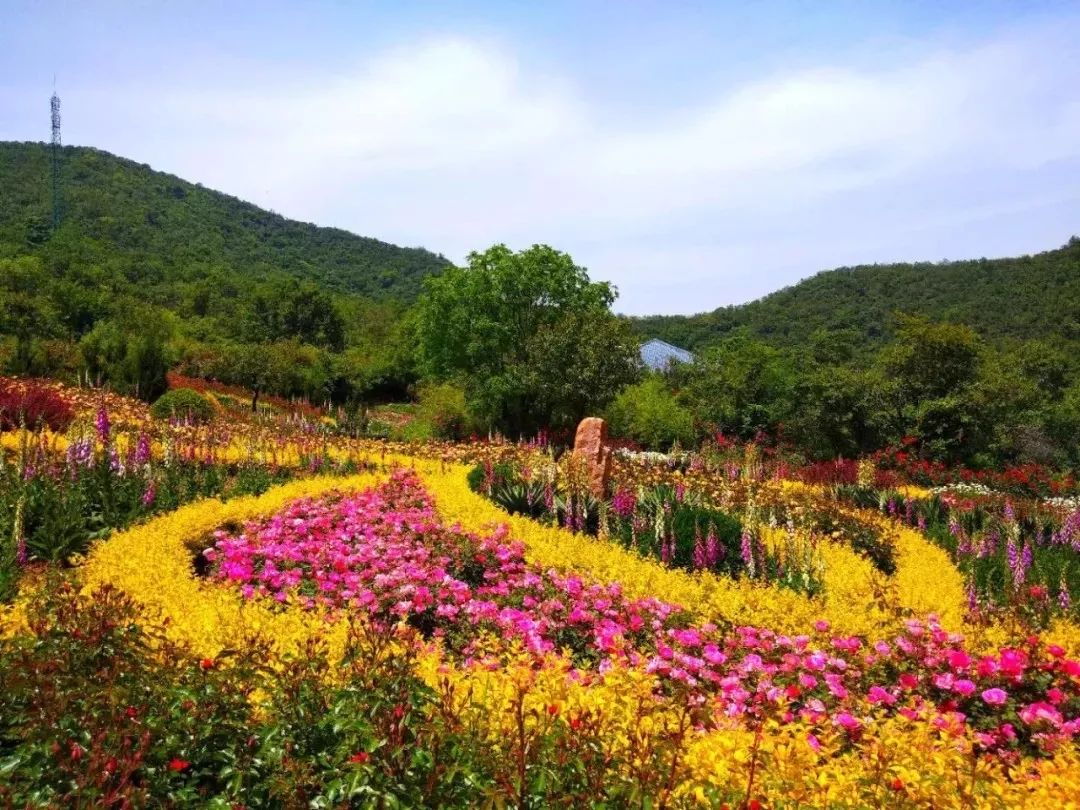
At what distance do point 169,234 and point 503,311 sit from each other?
65463mm

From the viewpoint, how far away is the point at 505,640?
4.69 m

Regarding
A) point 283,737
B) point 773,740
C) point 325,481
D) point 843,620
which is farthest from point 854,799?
point 325,481

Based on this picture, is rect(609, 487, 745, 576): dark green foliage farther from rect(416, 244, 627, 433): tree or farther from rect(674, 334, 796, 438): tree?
rect(674, 334, 796, 438): tree

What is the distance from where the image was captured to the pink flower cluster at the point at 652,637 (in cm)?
413

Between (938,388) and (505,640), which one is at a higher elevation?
(938,388)

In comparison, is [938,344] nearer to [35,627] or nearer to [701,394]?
[701,394]

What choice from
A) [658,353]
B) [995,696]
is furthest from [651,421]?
[658,353]

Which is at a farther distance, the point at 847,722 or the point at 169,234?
the point at 169,234

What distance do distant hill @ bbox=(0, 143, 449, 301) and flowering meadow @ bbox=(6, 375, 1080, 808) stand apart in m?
54.2

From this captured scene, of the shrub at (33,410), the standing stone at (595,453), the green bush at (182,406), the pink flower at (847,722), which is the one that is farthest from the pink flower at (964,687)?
the green bush at (182,406)

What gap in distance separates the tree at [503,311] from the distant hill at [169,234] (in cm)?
4217

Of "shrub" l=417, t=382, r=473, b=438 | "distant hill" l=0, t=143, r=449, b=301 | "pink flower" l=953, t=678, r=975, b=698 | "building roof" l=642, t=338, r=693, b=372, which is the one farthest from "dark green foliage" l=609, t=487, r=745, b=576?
"distant hill" l=0, t=143, r=449, b=301

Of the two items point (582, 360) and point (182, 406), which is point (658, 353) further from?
point (182, 406)

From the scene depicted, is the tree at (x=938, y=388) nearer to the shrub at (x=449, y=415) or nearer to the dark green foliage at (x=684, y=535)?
the shrub at (x=449, y=415)
